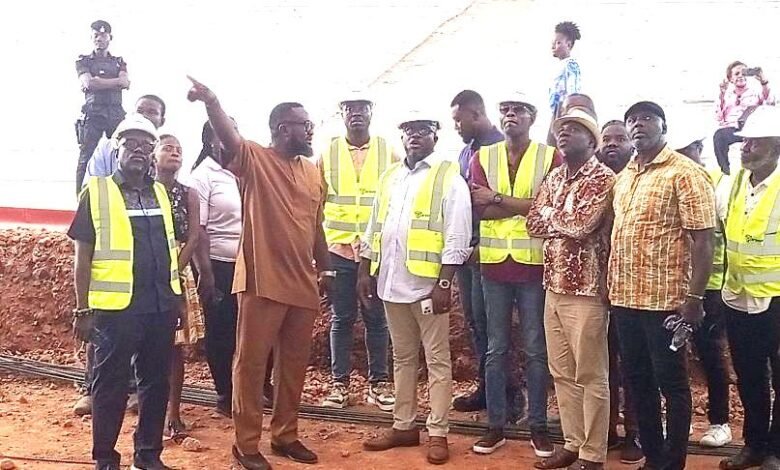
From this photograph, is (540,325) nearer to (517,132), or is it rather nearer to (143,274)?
(517,132)

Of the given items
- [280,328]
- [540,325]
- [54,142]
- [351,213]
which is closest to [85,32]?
[54,142]

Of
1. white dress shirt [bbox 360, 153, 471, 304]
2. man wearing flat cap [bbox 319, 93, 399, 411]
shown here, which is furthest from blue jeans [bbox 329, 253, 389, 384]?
white dress shirt [bbox 360, 153, 471, 304]

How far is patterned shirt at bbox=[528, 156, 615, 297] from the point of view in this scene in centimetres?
479

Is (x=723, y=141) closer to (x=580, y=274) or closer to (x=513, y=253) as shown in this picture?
(x=513, y=253)

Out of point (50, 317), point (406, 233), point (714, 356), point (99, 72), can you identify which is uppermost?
point (99, 72)

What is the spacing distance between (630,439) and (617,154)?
182cm

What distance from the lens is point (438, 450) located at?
537 centimetres

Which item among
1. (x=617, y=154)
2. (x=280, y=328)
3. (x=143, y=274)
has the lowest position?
(x=280, y=328)

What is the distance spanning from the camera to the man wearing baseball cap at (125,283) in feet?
15.2

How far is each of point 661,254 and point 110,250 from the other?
9.68 ft

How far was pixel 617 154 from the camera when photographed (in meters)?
5.28

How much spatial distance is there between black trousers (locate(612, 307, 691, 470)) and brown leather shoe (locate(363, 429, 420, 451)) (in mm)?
1488

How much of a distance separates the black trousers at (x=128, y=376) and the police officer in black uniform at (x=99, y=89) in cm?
438

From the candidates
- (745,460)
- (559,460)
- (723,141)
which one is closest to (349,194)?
(559,460)
